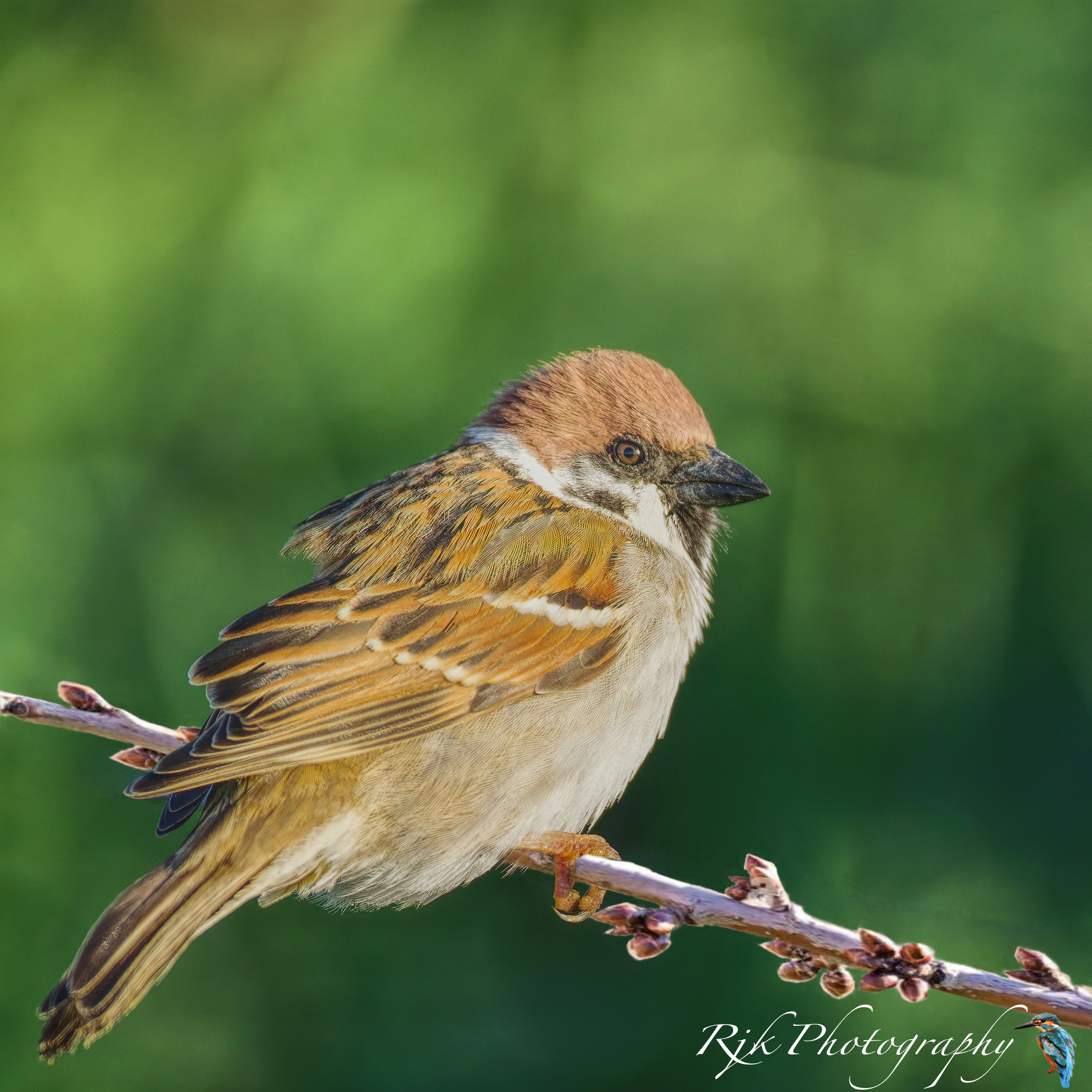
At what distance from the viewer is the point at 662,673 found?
8.59 feet

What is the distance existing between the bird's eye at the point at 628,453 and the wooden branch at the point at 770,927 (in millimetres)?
912

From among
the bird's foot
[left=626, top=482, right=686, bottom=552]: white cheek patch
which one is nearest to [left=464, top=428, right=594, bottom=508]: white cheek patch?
[left=626, top=482, right=686, bottom=552]: white cheek patch

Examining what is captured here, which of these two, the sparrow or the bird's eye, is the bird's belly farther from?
the bird's eye

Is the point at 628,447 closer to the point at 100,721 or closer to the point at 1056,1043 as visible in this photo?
the point at 100,721

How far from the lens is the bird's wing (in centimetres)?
217

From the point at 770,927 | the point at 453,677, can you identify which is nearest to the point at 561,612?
the point at 453,677

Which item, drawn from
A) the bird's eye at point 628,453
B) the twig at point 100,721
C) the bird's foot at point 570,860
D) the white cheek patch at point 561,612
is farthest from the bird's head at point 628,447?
the twig at point 100,721

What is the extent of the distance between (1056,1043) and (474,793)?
1.15 meters

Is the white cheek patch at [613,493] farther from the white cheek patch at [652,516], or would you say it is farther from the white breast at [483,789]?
the white breast at [483,789]

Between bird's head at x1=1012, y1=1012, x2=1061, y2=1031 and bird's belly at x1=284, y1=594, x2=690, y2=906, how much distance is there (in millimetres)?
897

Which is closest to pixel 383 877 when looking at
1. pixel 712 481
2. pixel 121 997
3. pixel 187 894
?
pixel 187 894

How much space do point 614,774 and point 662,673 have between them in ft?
0.91

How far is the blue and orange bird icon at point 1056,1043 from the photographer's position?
1894mm

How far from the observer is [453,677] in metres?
2.39
